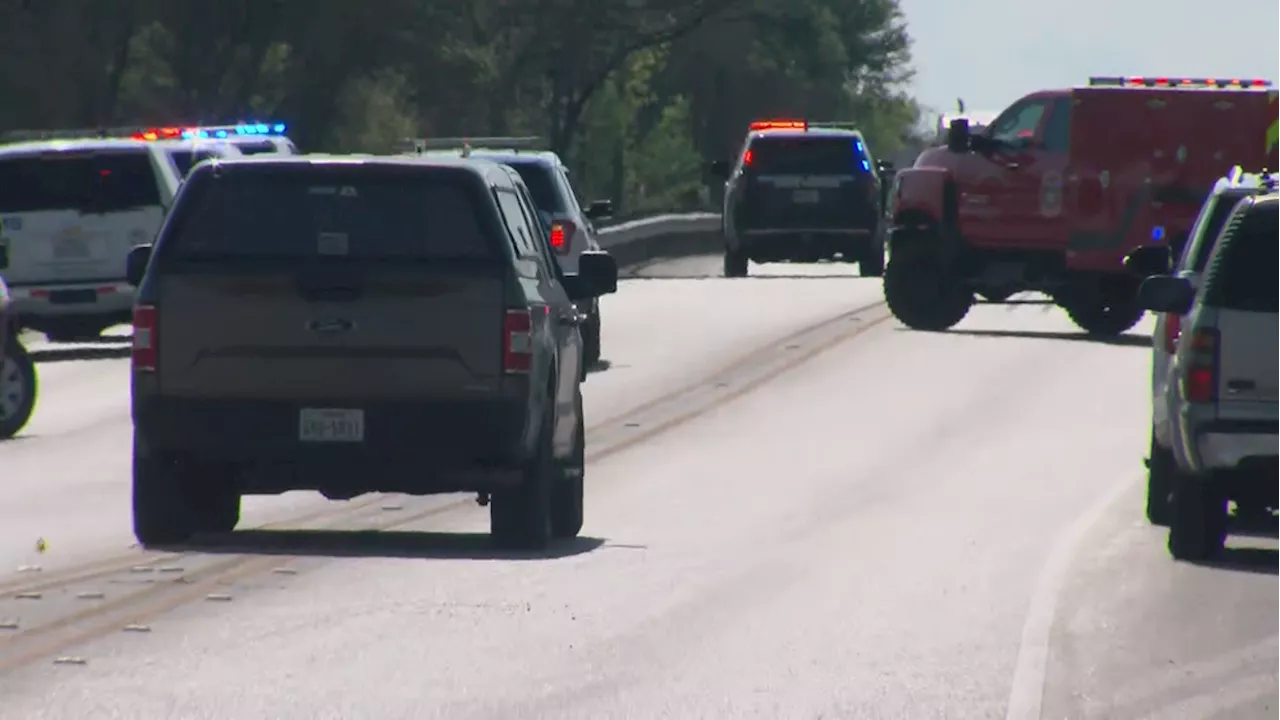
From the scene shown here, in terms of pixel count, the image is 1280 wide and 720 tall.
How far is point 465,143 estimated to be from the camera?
2816 centimetres

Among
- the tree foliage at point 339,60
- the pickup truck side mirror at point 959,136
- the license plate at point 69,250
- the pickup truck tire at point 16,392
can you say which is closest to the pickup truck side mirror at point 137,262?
the pickup truck tire at point 16,392

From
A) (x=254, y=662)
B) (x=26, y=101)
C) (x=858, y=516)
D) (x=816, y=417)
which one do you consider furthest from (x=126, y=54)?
(x=254, y=662)

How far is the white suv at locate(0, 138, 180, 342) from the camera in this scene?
3130 centimetres

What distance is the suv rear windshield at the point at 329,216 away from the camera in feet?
49.7

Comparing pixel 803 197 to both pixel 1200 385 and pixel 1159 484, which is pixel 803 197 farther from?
pixel 1200 385

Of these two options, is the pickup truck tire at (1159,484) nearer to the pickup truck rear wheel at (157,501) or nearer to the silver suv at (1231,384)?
the silver suv at (1231,384)

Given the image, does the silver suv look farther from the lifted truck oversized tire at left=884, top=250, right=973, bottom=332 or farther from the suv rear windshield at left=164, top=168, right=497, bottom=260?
the lifted truck oversized tire at left=884, top=250, right=973, bottom=332

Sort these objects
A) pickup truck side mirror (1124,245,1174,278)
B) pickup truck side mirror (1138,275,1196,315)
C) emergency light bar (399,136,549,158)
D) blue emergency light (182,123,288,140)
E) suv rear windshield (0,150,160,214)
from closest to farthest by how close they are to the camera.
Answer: pickup truck side mirror (1138,275,1196,315) → pickup truck side mirror (1124,245,1174,278) → emergency light bar (399,136,549,158) → suv rear windshield (0,150,160,214) → blue emergency light (182,123,288,140)

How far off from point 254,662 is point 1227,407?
5.58 m

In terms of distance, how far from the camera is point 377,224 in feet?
50.1

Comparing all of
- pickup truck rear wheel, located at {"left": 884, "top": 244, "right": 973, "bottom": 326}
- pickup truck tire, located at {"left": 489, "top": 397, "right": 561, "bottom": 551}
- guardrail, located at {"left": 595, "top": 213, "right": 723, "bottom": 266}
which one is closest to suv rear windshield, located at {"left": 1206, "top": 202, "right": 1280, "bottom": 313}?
pickup truck tire, located at {"left": 489, "top": 397, "right": 561, "bottom": 551}

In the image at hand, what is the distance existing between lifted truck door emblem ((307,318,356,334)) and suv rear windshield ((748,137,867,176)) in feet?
93.5

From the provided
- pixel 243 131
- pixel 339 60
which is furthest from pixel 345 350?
pixel 339 60

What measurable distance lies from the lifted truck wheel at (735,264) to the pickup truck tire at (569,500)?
91.4ft
